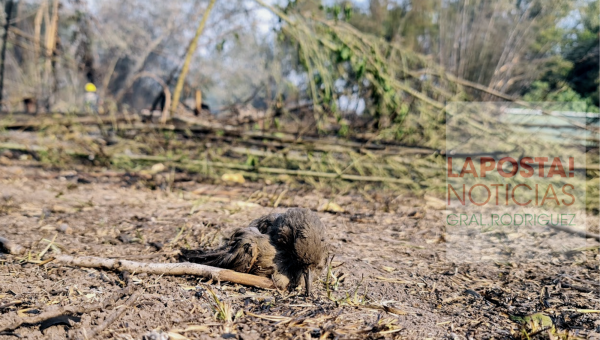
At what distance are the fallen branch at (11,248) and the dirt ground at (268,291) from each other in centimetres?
7

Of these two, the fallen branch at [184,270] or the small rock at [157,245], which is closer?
the fallen branch at [184,270]

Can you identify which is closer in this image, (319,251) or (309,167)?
(319,251)

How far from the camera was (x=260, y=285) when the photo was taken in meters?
2.26

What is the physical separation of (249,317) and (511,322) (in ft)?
3.96

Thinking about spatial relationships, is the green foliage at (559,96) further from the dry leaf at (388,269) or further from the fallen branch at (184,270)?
the fallen branch at (184,270)

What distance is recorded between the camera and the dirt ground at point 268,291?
1.85 m

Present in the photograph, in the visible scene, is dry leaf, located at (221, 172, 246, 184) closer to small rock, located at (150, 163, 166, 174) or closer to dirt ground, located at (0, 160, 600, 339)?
dirt ground, located at (0, 160, 600, 339)

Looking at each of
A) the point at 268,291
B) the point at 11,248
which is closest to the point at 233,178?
the point at 11,248

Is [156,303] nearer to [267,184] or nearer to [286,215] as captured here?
[286,215]

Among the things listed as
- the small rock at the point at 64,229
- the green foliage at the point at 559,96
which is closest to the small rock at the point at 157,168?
the small rock at the point at 64,229

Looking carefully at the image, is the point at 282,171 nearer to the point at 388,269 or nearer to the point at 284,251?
the point at 388,269

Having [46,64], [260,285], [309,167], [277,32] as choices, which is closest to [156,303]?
[260,285]

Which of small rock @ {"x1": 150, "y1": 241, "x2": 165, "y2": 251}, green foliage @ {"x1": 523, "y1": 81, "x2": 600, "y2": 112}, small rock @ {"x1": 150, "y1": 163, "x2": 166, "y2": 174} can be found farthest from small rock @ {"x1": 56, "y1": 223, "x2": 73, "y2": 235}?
green foliage @ {"x1": 523, "y1": 81, "x2": 600, "y2": 112}

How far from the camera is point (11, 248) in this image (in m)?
2.55
